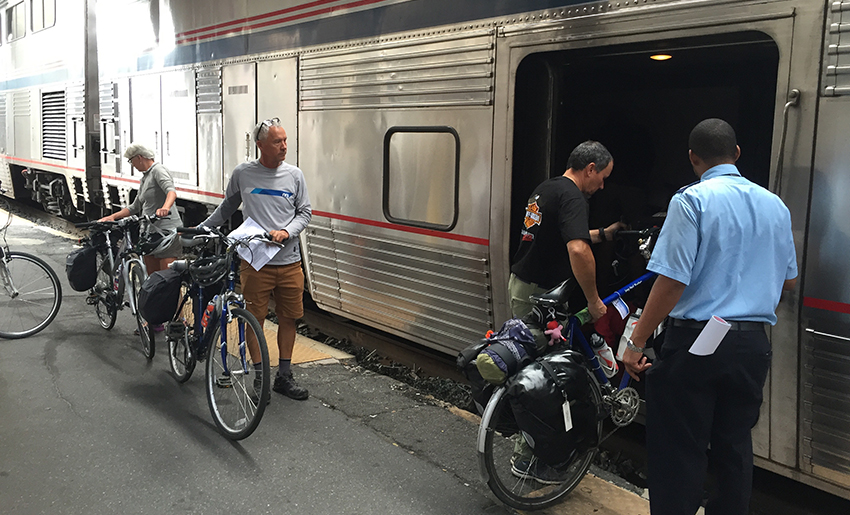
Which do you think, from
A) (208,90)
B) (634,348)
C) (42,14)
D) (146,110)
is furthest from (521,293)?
(42,14)

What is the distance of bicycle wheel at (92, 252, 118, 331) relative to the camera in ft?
20.9

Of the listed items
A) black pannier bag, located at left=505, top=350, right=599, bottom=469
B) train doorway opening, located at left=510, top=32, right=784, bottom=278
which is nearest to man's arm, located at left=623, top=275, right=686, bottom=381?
black pannier bag, located at left=505, top=350, right=599, bottom=469

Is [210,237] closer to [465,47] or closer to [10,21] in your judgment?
[465,47]

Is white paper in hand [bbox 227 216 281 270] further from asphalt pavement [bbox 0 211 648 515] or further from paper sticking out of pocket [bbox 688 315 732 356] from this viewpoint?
paper sticking out of pocket [bbox 688 315 732 356]

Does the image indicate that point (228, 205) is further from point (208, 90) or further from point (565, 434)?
point (208, 90)

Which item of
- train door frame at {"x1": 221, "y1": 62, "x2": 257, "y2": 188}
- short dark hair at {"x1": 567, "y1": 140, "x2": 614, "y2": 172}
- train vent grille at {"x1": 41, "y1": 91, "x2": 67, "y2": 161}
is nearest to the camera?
short dark hair at {"x1": 567, "y1": 140, "x2": 614, "y2": 172}

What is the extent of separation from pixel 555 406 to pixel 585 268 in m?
0.68

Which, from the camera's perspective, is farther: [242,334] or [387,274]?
[387,274]

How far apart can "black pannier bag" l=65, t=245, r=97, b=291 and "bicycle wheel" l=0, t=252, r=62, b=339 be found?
0.74ft

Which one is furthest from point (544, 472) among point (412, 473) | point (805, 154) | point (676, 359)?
point (805, 154)

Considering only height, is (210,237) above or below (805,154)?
below

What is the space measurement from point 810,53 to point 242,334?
10.4ft

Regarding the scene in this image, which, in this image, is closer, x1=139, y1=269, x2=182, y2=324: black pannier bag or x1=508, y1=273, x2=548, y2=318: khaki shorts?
x1=508, y1=273, x2=548, y2=318: khaki shorts

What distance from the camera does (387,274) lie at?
5.46m
